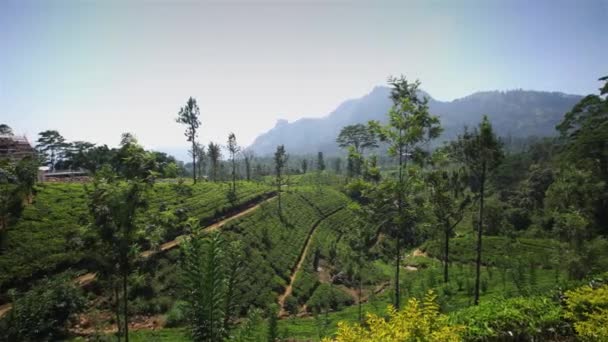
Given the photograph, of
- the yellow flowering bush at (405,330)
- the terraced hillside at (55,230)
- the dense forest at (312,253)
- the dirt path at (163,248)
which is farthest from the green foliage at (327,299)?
the yellow flowering bush at (405,330)

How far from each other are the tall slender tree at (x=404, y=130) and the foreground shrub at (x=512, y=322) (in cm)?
462

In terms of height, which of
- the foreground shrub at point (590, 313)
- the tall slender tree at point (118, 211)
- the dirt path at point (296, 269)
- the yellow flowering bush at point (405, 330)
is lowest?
the dirt path at point (296, 269)

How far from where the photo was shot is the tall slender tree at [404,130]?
38.0 ft

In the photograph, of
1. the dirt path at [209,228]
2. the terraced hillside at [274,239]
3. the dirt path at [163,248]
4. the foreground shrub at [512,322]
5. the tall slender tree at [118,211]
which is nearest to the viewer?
the foreground shrub at [512,322]

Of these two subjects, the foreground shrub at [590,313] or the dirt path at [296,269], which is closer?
the foreground shrub at [590,313]

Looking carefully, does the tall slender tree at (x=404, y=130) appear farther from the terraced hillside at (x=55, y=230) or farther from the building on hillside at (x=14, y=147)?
the building on hillside at (x=14, y=147)

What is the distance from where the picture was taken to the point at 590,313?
7348 millimetres

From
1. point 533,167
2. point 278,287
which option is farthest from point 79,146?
point 533,167

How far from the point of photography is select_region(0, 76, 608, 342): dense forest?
778cm

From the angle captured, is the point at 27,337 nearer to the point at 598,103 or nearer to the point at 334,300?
the point at 334,300

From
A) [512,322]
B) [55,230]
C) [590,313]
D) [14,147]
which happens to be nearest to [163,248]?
[55,230]

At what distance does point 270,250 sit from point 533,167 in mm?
64515

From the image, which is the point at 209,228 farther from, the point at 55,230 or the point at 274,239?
the point at 55,230

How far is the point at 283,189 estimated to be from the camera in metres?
61.5
